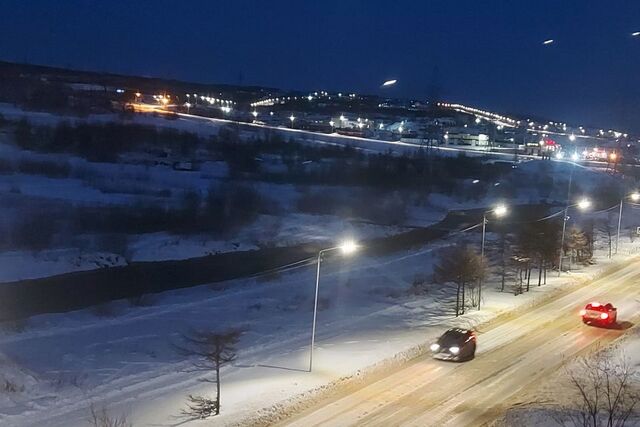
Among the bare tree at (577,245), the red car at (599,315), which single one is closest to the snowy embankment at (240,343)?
the bare tree at (577,245)

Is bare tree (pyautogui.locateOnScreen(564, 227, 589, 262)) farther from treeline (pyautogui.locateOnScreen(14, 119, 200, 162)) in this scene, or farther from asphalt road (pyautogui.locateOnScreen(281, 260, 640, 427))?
treeline (pyautogui.locateOnScreen(14, 119, 200, 162))

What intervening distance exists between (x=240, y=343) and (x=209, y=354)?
5.94m

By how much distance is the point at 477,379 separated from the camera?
19672 mm

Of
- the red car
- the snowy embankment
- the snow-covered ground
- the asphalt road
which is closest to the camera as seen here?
the snow-covered ground

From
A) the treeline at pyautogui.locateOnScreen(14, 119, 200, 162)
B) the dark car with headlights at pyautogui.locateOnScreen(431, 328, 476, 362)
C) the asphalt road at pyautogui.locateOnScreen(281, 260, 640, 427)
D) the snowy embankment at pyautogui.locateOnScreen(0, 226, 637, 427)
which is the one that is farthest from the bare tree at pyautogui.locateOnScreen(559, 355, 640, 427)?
the treeline at pyautogui.locateOnScreen(14, 119, 200, 162)

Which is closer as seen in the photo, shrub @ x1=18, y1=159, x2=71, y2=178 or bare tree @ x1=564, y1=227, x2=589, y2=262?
bare tree @ x1=564, y1=227, x2=589, y2=262

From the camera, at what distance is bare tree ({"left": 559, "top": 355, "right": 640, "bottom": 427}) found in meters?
15.2

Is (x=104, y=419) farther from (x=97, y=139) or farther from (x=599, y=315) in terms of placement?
(x=97, y=139)

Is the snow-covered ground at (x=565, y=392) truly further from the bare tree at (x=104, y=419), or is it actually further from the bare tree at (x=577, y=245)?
the bare tree at (x=577, y=245)

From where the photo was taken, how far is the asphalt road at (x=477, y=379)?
1677 centimetres

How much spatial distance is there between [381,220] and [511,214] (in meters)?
13.0

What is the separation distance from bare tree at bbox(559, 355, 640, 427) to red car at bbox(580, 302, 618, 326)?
458 centimetres

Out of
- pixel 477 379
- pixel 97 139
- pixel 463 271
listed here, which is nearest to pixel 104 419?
pixel 477 379

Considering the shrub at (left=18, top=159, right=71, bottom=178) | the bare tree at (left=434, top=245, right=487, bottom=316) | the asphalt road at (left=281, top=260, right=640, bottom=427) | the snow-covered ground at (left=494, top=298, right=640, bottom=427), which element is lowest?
the asphalt road at (left=281, top=260, right=640, bottom=427)
